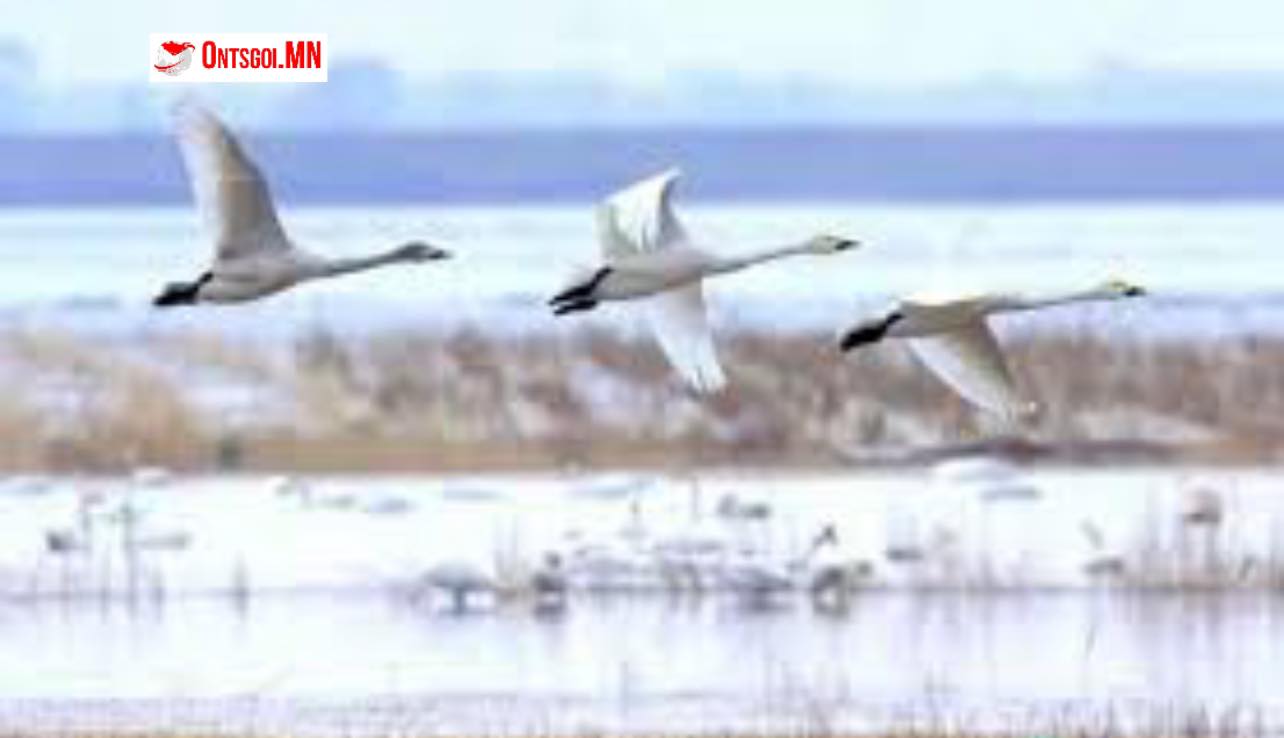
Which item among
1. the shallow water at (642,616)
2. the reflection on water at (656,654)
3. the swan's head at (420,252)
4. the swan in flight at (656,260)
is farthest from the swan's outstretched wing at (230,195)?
the reflection on water at (656,654)

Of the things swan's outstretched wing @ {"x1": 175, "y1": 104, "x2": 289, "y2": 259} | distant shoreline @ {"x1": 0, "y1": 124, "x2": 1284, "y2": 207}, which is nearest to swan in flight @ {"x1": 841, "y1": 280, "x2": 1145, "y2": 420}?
swan's outstretched wing @ {"x1": 175, "y1": 104, "x2": 289, "y2": 259}

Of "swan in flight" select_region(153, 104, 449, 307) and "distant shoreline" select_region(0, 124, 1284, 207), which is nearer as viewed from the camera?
"swan in flight" select_region(153, 104, 449, 307)

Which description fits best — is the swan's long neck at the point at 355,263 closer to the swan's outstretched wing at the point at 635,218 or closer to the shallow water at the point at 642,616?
the swan's outstretched wing at the point at 635,218

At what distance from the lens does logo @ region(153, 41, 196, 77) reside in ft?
57.3

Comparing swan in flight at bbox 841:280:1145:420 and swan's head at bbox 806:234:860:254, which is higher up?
swan's head at bbox 806:234:860:254

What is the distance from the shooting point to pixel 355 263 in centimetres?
1464

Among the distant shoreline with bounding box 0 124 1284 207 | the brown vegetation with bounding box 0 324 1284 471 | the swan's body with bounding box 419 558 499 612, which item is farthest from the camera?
the distant shoreline with bounding box 0 124 1284 207

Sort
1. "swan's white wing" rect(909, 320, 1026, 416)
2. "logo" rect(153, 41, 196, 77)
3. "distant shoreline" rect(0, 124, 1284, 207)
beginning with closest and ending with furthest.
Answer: "swan's white wing" rect(909, 320, 1026, 416) < "logo" rect(153, 41, 196, 77) < "distant shoreline" rect(0, 124, 1284, 207)

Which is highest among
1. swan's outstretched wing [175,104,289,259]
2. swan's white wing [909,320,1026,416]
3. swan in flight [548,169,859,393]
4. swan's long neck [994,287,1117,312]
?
swan's outstretched wing [175,104,289,259]

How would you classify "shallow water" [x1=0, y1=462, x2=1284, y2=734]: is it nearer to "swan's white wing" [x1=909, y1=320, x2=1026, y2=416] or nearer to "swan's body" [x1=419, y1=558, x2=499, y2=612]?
"swan's body" [x1=419, y1=558, x2=499, y2=612]

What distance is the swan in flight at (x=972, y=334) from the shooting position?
14.3 meters

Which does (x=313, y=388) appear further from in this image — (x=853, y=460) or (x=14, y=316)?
(x=14, y=316)

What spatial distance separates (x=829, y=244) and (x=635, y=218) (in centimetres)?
49

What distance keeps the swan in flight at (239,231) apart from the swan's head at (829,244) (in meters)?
0.94
